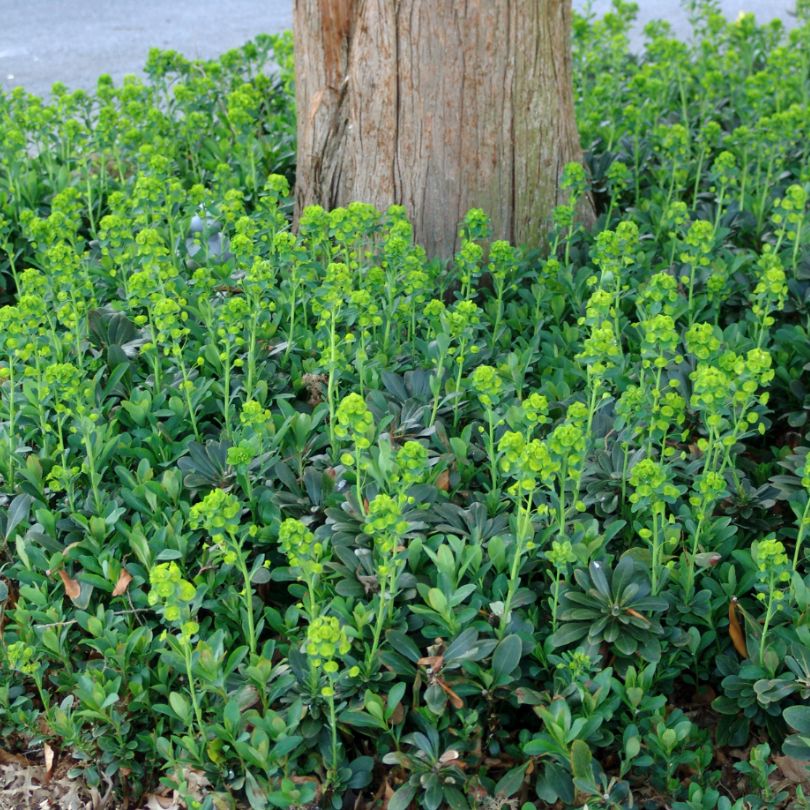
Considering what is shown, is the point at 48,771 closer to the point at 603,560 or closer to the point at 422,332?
the point at 603,560

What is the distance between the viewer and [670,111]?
5715 mm

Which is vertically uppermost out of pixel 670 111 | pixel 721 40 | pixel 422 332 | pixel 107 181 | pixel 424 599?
pixel 721 40

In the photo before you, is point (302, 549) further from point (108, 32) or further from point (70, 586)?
point (108, 32)

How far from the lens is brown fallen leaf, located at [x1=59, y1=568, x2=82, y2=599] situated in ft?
9.71

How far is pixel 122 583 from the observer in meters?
2.95

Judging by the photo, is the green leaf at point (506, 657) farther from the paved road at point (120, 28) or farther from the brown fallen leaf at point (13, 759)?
the paved road at point (120, 28)

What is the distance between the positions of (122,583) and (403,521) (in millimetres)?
819

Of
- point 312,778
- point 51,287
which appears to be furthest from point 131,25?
point 312,778

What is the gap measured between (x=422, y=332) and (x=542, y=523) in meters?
1.18

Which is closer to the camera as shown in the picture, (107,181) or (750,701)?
(750,701)

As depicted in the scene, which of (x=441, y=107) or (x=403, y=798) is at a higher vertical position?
(x=441, y=107)

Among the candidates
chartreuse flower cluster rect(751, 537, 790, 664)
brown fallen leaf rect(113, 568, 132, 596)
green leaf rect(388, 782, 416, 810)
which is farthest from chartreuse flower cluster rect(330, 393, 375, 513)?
chartreuse flower cluster rect(751, 537, 790, 664)

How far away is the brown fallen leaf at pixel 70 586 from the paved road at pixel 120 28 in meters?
5.96

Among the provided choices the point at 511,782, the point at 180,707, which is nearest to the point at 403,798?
the point at 511,782
